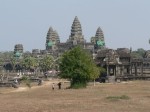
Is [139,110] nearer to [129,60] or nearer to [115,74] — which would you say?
[115,74]

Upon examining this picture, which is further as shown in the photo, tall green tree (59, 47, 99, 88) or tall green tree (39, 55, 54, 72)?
tall green tree (39, 55, 54, 72)

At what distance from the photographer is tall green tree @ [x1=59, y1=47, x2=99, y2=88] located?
71.9 m

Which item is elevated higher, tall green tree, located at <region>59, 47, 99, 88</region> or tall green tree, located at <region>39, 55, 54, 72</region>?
tall green tree, located at <region>39, 55, 54, 72</region>

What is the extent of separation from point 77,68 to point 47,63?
104509 millimetres

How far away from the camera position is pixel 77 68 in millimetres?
72250

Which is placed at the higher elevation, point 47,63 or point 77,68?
point 47,63

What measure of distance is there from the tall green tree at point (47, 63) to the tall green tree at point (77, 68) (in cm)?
9917

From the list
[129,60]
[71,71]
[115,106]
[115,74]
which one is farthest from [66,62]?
[129,60]

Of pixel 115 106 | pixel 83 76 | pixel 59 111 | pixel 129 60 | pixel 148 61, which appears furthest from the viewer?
pixel 148 61

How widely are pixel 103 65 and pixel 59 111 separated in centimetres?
8658

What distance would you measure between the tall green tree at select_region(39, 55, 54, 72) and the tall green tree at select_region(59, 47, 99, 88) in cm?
9917

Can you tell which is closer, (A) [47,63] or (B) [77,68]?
(B) [77,68]

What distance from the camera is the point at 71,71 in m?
72.0

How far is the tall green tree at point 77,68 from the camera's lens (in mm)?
71938
